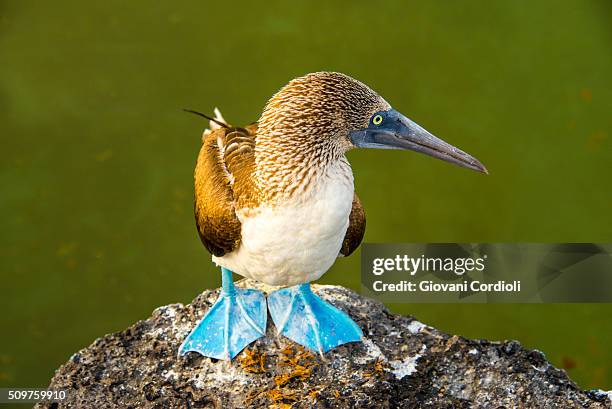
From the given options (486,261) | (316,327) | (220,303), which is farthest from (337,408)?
(486,261)

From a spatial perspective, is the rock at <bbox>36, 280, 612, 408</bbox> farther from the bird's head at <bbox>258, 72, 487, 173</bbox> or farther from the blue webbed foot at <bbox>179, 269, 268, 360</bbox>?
the bird's head at <bbox>258, 72, 487, 173</bbox>

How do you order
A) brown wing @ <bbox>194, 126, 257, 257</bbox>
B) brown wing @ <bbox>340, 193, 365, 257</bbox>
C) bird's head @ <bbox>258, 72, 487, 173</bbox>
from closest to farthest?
bird's head @ <bbox>258, 72, 487, 173</bbox>
brown wing @ <bbox>194, 126, 257, 257</bbox>
brown wing @ <bbox>340, 193, 365, 257</bbox>

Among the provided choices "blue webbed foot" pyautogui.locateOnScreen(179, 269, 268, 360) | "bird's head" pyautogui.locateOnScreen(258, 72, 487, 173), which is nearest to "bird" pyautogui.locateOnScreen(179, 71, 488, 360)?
"bird's head" pyautogui.locateOnScreen(258, 72, 487, 173)

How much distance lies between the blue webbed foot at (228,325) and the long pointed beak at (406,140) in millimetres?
859

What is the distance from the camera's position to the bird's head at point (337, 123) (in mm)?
3498

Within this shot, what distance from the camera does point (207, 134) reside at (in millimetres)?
4098

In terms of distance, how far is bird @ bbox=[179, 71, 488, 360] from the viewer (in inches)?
138

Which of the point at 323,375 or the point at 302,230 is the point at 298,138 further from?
the point at 323,375

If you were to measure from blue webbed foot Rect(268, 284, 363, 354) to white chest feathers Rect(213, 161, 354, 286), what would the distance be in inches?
16.3

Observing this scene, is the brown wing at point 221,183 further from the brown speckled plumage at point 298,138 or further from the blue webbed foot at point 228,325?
the blue webbed foot at point 228,325

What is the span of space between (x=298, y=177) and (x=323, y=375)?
32.5 inches

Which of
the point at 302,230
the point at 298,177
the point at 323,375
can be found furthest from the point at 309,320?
the point at 298,177

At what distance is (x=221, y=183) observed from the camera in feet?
12.3

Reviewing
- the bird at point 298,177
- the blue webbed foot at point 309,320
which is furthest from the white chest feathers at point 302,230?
the blue webbed foot at point 309,320
